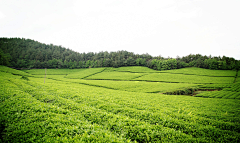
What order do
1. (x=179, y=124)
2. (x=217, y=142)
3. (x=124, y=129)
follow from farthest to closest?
(x=179, y=124)
(x=124, y=129)
(x=217, y=142)

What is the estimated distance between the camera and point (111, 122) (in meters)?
8.13

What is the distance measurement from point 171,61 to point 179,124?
315 feet

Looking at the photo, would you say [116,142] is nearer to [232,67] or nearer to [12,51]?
[232,67]

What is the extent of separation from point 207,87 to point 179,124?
131ft

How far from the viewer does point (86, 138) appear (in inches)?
224

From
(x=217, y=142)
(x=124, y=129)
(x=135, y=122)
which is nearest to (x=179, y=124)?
(x=217, y=142)

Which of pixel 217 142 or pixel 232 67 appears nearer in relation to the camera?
pixel 217 142

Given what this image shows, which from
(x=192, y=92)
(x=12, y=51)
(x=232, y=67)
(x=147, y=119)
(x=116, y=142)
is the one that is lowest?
(x=192, y=92)

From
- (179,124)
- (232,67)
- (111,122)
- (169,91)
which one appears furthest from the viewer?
(232,67)

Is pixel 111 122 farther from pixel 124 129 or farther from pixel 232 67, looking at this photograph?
pixel 232 67

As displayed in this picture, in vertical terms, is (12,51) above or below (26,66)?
above

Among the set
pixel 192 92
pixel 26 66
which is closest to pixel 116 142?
pixel 192 92

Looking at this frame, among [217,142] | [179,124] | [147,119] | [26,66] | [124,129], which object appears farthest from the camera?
[26,66]

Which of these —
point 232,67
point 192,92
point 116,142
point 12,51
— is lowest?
point 192,92
